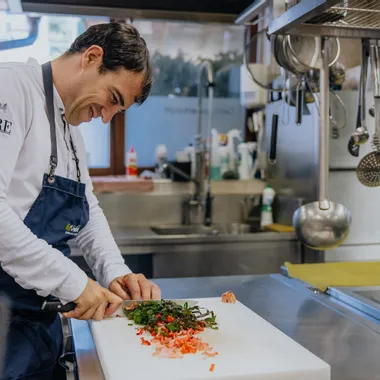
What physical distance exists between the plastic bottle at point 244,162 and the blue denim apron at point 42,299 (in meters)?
2.03

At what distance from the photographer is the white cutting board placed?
0.94m

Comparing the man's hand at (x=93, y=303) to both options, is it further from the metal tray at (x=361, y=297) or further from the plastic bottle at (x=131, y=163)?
the plastic bottle at (x=131, y=163)

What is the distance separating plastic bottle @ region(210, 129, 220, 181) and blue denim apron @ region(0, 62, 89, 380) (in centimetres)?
195

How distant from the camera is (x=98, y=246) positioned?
4.80 ft

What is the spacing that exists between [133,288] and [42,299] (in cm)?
23

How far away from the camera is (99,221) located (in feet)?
4.91

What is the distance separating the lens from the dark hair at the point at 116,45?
120 cm

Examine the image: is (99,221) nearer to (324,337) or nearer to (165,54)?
(324,337)

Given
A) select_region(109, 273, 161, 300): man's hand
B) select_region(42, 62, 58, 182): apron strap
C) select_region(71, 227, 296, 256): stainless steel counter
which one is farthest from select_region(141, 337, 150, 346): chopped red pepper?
select_region(71, 227, 296, 256): stainless steel counter

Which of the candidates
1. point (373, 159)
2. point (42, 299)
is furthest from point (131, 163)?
point (42, 299)

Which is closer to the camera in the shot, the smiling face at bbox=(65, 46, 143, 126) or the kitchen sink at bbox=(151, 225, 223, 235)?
the smiling face at bbox=(65, 46, 143, 126)

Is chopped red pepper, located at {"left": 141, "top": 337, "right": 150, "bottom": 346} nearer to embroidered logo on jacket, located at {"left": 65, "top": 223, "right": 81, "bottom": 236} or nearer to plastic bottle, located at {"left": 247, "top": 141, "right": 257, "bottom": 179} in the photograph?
embroidered logo on jacket, located at {"left": 65, "top": 223, "right": 81, "bottom": 236}

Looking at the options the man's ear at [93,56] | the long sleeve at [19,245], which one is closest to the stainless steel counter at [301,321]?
the long sleeve at [19,245]

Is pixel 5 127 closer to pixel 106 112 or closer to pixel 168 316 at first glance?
pixel 106 112
